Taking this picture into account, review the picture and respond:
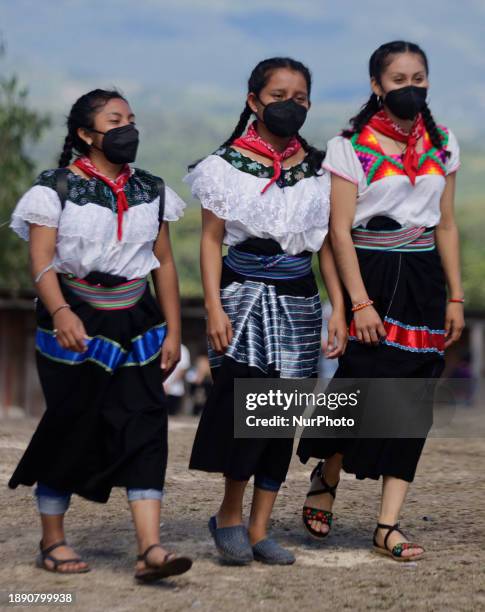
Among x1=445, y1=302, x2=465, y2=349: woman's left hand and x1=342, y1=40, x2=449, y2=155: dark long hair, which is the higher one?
x1=342, y1=40, x2=449, y2=155: dark long hair

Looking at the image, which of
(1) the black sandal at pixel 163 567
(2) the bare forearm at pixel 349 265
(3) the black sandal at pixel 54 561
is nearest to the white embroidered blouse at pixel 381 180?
(2) the bare forearm at pixel 349 265

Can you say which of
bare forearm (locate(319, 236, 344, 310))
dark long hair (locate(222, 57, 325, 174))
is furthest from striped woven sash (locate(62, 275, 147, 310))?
bare forearm (locate(319, 236, 344, 310))

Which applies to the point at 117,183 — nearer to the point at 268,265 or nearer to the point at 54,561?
the point at 268,265

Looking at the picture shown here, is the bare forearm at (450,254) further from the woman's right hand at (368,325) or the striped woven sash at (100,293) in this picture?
the striped woven sash at (100,293)

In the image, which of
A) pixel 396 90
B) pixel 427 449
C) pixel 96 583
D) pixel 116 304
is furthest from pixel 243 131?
pixel 427 449

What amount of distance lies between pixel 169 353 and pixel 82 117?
1.06 metres

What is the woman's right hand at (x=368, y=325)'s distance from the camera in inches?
206

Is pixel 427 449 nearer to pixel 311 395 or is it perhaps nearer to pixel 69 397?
pixel 311 395

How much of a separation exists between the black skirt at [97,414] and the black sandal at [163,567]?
0.32 meters

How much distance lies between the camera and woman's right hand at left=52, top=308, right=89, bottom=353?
15.2 feet

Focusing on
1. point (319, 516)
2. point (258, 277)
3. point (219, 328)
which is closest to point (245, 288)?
point (258, 277)

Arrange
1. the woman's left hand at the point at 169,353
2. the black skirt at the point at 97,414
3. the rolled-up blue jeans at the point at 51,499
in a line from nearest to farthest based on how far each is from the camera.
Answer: the black skirt at the point at 97,414
the rolled-up blue jeans at the point at 51,499
the woman's left hand at the point at 169,353

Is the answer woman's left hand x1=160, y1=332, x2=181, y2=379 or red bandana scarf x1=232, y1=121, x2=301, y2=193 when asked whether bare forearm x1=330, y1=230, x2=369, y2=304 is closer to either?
red bandana scarf x1=232, y1=121, x2=301, y2=193

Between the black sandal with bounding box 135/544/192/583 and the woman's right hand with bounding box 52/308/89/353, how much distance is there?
0.84 m
